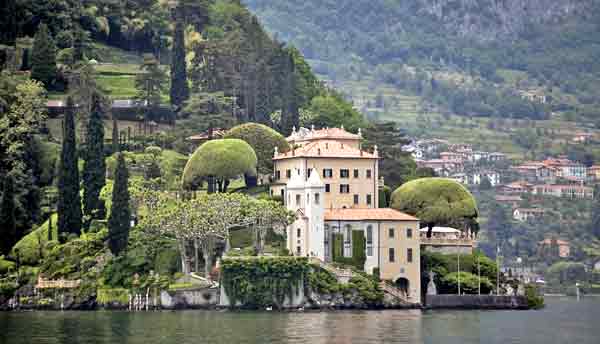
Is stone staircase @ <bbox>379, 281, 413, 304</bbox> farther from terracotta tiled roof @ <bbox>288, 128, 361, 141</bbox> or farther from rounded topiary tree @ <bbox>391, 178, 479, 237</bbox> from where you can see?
terracotta tiled roof @ <bbox>288, 128, 361, 141</bbox>

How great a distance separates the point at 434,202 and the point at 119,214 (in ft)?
83.2

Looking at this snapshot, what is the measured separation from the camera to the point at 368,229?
113688mm

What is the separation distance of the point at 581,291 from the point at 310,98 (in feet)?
153

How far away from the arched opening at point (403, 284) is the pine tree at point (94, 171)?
24421 millimetres

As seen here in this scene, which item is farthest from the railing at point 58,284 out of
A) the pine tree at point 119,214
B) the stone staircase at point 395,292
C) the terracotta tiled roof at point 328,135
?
the terracotta tiled roof at point 328,135

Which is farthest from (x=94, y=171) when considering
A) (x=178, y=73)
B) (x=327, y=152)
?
(x=178, y=73)

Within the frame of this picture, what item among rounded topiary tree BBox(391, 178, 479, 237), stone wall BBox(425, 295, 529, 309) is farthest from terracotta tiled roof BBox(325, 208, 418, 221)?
stone wall BBox(425, 295, 529, 309)

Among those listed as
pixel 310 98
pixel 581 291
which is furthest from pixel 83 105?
pixel 581 291

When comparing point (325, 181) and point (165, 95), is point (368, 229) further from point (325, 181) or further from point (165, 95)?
point (165, 95)

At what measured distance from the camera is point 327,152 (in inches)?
4811

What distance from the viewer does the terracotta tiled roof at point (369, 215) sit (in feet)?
372

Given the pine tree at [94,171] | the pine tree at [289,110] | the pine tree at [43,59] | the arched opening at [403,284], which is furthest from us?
the pine tree at [43,59]

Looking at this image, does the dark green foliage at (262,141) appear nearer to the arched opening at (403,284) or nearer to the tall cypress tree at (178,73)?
the arched opening at (403,284)

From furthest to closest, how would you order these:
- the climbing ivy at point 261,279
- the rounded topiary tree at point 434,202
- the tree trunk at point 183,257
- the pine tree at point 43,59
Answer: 1. the pine tree at point 43,59
2. the rounded topiary tree at point 434,202
3. the tree trunk at point 183,257
4. the climbing ivy at point 261,279
